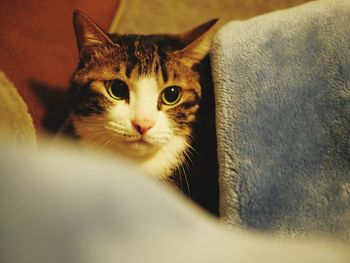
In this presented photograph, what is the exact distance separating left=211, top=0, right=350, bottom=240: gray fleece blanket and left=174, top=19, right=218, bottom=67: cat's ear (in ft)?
0.36

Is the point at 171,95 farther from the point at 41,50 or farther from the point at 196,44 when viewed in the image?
the point at 41,50

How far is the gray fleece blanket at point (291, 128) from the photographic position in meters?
0.55

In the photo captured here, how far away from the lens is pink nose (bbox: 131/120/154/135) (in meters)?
0.64

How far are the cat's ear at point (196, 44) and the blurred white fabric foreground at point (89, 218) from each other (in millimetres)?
496

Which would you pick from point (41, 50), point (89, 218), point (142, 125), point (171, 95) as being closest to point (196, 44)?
point (171, 95)

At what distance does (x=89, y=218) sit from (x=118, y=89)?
1.61ft

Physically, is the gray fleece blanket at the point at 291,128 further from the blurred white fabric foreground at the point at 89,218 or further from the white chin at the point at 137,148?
the blurred white fabric foreground at the point at 89,218

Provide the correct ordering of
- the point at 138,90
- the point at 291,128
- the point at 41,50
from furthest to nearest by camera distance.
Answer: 1. the point at 41,50
2. the point at 138,90
3. the point at 291,128

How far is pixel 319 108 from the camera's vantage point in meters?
0.57

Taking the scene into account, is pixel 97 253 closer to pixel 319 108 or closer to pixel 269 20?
pixel 319 108

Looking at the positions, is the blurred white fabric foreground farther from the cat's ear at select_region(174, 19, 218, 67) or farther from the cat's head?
the cat's ear at select_region(174, 19, 218, 67)

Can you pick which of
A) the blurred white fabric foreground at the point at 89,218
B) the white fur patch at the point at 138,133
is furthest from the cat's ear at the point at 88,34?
the blurred white fabric foreground at the point at 89,218

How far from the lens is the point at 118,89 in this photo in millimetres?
709

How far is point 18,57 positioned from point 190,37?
0.44m
